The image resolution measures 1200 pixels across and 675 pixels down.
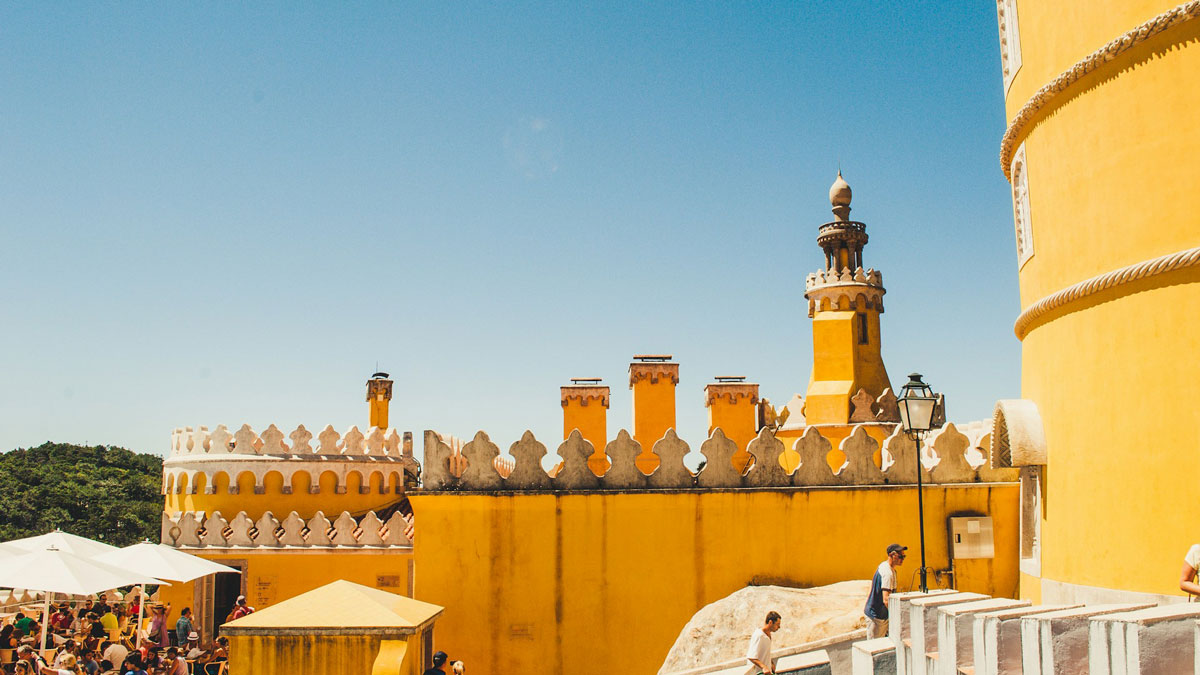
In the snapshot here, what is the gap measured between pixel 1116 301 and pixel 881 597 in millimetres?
3446

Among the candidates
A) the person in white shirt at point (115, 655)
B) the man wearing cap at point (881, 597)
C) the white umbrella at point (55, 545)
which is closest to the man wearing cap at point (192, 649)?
the person in white shirt at point (115, 655)

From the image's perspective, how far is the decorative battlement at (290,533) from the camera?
832 inches

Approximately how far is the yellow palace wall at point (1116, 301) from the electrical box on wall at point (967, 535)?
5.58 ft

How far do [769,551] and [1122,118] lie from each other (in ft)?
20.2

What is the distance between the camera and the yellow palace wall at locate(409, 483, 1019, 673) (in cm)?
1151

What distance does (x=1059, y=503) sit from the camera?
31.2 ft

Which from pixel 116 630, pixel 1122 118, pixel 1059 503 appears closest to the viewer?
A: pixel 1122 118

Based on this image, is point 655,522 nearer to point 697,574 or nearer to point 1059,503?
point 697,574

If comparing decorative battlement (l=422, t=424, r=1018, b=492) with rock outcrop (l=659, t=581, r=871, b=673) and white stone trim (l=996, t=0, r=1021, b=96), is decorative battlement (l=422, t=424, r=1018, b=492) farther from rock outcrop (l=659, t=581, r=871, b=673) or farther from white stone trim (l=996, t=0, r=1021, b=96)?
white stone trim (l=996, t=0, r=1021, b=96)

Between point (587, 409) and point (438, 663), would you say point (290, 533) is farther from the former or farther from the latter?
point (438, 663)

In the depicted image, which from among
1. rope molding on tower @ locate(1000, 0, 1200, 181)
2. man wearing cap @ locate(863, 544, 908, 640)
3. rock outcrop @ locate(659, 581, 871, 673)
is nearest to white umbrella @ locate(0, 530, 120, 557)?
rock outcrop @ locate(659, 581, 871, 673)

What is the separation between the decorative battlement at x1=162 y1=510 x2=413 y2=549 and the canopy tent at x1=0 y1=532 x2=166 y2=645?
7.87m

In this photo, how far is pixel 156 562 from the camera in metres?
15.7

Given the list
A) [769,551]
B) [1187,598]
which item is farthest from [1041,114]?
[769,551]
